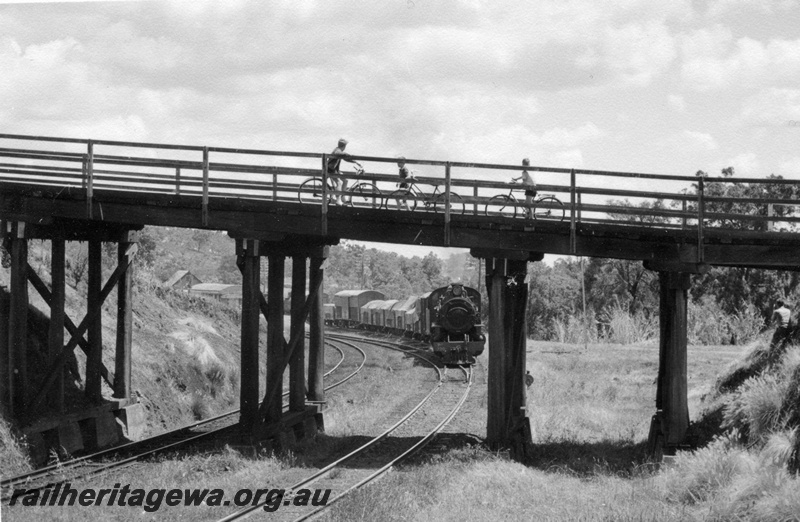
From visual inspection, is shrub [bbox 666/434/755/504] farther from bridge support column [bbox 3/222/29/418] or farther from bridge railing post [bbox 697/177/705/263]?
bridge support column [bbox 3/222/29/418]

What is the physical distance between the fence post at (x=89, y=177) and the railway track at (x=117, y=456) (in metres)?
4.56

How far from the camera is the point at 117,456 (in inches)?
597

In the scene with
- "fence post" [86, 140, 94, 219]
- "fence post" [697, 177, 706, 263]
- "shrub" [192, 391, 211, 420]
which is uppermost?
"fence post" [86, 140, 94, 219]

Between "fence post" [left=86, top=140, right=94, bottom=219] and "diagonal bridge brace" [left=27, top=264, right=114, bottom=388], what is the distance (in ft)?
5.43

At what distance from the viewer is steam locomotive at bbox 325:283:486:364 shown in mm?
28812

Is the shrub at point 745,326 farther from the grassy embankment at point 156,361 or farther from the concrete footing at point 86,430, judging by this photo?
the concrete footing at point 86,430

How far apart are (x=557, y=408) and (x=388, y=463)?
7.24 meters

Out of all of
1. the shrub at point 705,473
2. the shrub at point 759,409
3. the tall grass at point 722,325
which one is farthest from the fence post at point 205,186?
the tall grass at point 722,325

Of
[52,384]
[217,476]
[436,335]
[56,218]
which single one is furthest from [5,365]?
[436,335]

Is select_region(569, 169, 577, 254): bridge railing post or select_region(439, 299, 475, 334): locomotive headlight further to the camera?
select_region(439, 299, 475, 334): locomotive headlight

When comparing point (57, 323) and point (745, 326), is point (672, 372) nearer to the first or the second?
point (57, 323)

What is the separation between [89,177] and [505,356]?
861cm

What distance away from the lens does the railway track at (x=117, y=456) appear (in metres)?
12.7

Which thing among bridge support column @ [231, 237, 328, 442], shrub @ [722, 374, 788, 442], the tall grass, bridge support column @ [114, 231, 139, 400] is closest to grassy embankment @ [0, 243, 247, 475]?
bridge support column @ [114, 231, 139, 400]
